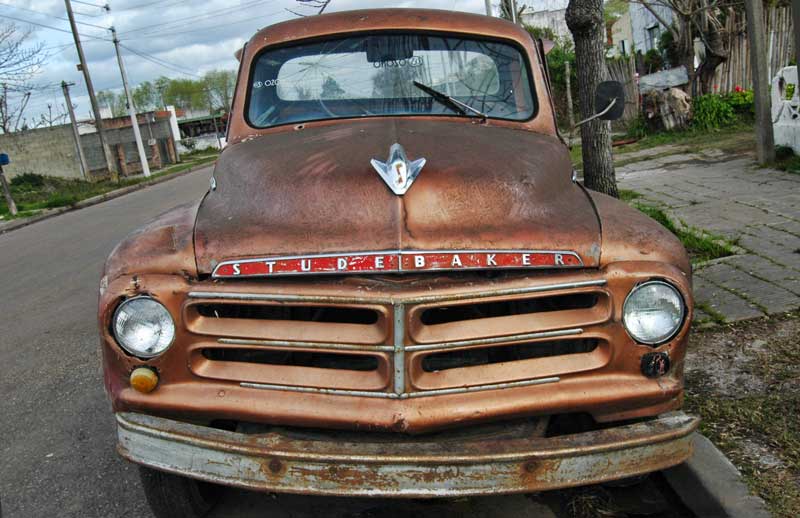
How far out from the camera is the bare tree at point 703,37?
14.1 m

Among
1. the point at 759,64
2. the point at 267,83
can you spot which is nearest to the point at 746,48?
the point at 759,64

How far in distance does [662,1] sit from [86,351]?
46.9ft

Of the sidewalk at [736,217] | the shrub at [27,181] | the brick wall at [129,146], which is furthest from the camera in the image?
the brick wall at [129,146]

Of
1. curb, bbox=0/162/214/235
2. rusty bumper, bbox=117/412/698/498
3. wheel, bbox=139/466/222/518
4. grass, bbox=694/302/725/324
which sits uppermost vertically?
rusty bumper, bbox=117/412/698/498

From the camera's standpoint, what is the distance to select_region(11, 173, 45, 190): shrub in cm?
2524

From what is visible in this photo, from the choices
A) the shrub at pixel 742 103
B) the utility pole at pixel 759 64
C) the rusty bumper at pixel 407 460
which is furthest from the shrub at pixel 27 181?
the rusty bumper at pixel 407 460

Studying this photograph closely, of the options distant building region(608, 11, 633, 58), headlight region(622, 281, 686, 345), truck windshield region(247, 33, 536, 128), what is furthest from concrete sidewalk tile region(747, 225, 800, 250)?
distant building region(608, 11, 633, 58)

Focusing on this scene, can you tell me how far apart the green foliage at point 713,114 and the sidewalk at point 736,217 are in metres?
2.82

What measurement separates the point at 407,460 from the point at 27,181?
2742 centimetres

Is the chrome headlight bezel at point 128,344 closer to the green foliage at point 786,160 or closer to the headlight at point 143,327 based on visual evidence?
the headlight at point 143,327

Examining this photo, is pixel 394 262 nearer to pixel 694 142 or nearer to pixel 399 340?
pixel 399 340

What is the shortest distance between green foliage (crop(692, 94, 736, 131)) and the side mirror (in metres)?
10.4

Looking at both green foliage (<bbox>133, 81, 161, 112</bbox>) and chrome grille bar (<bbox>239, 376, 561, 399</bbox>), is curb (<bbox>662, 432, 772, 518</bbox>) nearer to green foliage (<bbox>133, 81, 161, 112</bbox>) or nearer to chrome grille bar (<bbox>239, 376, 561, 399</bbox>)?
chrome grille bar (<bbox>239, 376, 561, 399</bbox>)

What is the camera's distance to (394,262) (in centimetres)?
230
